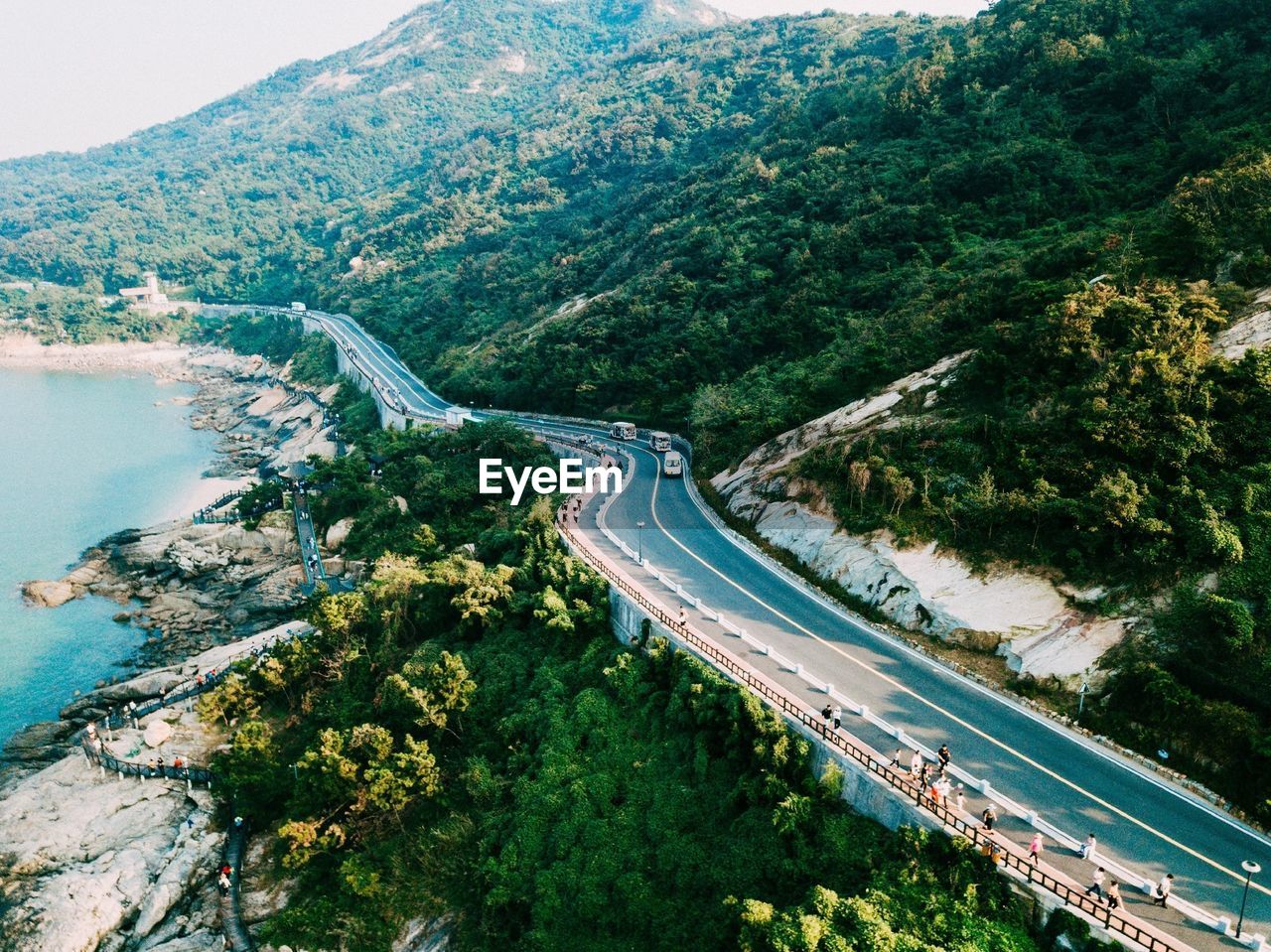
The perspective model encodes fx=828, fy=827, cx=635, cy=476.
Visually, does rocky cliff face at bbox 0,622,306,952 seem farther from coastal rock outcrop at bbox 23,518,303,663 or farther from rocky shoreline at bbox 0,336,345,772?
coastal rock outcrop at bbox 23,518,303,663

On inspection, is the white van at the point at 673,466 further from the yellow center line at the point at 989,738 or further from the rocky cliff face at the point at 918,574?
the yellow center line at the point at 989,738

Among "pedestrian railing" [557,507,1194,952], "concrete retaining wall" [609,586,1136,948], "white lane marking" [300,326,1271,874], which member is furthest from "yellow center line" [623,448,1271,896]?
"concrete retaining wall" [609,586,1136,948]

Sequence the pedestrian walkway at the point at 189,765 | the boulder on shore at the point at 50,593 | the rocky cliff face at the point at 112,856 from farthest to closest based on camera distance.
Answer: the boulder on shore at the point at 50,593, the pedestrian walkway at the point at 189,765, the rocky cliff face at the point at 112,856

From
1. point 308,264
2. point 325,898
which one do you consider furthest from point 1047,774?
point 308,264

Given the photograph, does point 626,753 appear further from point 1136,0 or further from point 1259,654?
point 1136,0

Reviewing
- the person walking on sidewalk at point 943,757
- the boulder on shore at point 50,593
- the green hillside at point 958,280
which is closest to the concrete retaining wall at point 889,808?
the person walking on sidewalk at point 943,757
